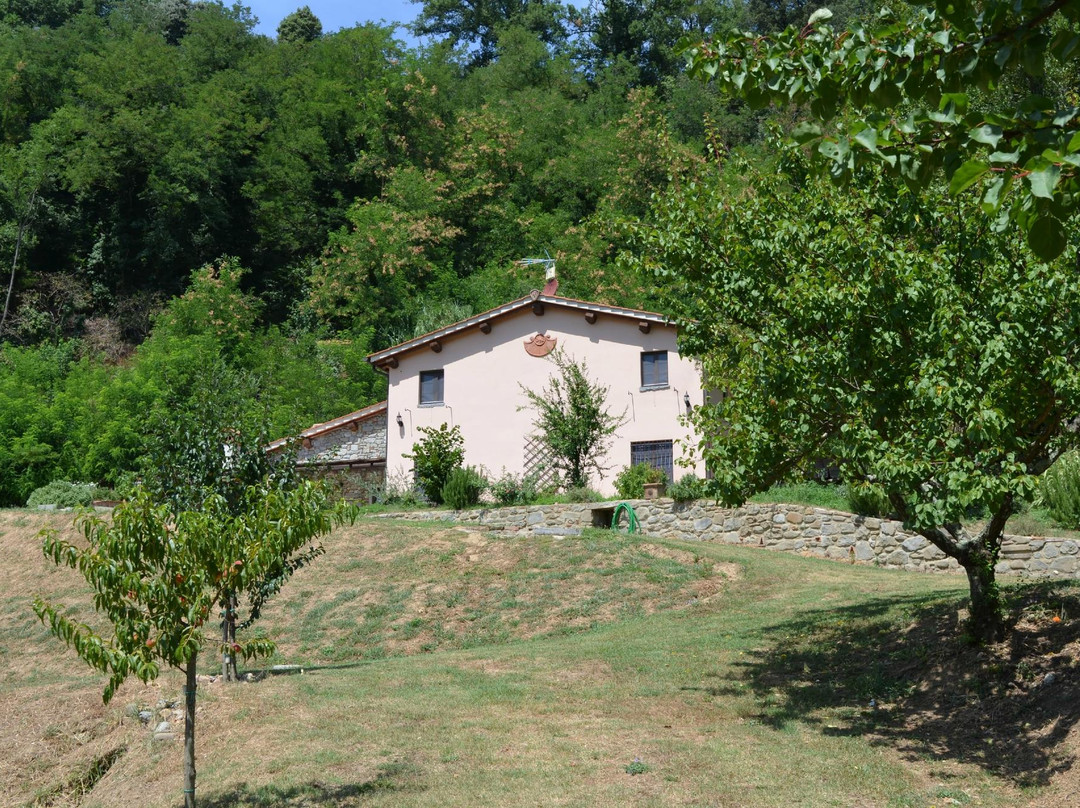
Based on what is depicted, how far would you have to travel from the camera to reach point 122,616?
791cm

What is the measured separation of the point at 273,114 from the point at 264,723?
50.5 m

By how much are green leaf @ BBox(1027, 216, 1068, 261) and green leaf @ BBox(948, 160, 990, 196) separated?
1.11 ft

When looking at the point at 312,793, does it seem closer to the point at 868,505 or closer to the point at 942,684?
the point at 942,684

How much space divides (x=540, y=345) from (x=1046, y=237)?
2602 cm

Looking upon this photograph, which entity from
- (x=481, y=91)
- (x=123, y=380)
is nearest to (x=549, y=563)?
(x=123, y=380)

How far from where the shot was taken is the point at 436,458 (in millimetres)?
29062

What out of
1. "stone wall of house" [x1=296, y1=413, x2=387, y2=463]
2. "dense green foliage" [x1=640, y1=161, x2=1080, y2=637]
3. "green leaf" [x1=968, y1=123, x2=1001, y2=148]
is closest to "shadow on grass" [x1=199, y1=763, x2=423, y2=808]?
"dense green foliage" [x1=640, y1=161, x2=1080, y2=637]

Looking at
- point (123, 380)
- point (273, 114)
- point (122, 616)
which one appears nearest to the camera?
point (122, 616)

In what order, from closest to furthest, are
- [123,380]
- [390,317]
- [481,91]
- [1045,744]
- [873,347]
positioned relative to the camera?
[1045,744]
[873,347]
[123,380]
[390,317]
[481,91]

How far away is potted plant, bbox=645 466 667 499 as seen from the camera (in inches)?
1035

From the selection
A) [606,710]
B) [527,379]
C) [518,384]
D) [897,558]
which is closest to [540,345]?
[527,379]

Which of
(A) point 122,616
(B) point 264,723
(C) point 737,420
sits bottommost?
(B) point 264,723

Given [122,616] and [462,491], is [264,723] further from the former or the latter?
[462,491]

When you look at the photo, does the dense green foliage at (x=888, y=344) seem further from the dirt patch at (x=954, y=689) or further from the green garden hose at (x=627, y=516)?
the green garden hose at (x=627, y=516)
